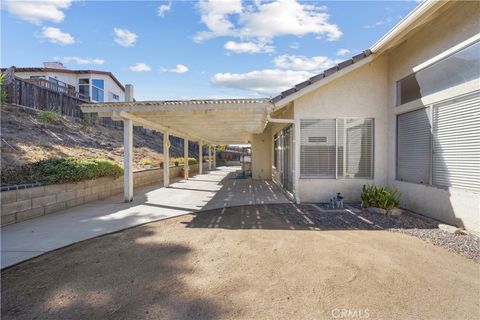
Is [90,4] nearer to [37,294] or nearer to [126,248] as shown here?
[126,248]

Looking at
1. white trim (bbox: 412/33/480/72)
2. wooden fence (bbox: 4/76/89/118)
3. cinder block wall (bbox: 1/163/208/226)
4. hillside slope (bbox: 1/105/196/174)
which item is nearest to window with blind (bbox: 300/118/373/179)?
white trim (bbox: 412/33/480/72)

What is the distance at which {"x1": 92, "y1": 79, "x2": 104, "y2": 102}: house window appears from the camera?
2084cm

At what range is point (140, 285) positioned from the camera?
9.32 feet

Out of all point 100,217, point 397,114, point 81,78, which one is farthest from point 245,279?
point 81,78

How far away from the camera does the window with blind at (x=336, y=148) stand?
7.34 metres

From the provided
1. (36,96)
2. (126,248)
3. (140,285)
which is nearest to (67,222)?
(126,248)

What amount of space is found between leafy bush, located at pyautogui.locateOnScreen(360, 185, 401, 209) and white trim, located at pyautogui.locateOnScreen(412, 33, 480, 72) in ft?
10.1

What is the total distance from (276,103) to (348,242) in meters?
3.98

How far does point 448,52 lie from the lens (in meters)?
5.10

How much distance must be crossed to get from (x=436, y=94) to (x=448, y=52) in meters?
0.85

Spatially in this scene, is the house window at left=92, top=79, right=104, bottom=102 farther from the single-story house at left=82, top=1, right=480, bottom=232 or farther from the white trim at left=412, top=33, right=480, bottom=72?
the white trim at left=412, top=33, right=480, bottom=72

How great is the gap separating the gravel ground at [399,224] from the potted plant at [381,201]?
209 millimetres

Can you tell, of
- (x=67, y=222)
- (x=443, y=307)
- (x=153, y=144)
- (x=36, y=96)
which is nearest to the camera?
(x=443, y=307)

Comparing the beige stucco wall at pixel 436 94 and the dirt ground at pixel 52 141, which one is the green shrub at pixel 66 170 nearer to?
the dirt ground at pixel 52 141
